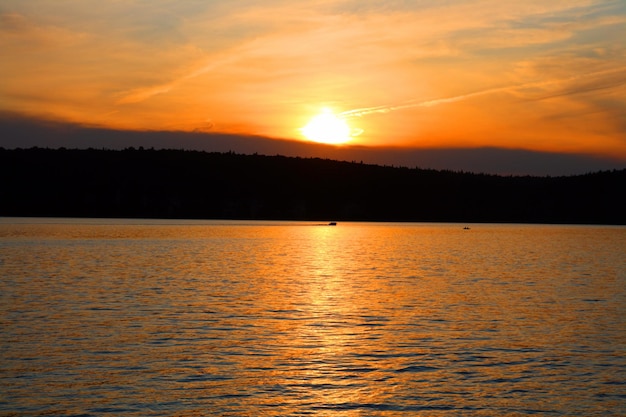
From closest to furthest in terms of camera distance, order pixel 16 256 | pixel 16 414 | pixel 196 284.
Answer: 1. pixel 16 414
2. pixel 196 284
3. pixel 16 256

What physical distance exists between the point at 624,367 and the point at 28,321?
22.2 meters

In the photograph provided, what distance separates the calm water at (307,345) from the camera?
19547 millimetres

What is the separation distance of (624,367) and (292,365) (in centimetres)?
1021

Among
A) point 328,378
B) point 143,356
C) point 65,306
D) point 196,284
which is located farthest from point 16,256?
point 328,378

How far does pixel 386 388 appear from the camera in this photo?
2106 cm

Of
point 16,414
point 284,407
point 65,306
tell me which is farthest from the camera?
point 65,306

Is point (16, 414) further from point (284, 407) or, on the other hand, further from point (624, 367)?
point (624, 367)

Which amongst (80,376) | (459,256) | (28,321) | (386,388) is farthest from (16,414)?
(459,256)

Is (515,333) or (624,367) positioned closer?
(624,367)

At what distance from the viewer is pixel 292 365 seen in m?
23.9

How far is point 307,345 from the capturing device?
2741 cm

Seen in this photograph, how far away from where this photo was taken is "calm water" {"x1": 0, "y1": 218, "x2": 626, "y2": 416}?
1955cm

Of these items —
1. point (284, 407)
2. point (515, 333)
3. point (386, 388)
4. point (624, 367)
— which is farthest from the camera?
point (515, 333)

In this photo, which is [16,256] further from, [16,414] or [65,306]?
[16,414]
